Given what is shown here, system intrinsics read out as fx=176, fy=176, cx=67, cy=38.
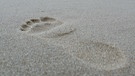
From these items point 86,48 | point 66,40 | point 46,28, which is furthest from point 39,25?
point 86,48

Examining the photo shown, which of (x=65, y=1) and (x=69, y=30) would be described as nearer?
(x=69, y=30)

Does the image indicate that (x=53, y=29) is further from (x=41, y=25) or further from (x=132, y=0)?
(x=132, y=0)

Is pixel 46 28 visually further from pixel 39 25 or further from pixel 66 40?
pixel 66 40

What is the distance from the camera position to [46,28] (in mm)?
1272

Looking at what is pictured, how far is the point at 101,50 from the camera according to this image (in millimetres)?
997

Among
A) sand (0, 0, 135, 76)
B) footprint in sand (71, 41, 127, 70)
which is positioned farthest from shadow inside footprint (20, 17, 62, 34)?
footprint in sand (71, 41, 127, 70)

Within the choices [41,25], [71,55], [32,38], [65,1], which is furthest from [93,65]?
[65,1]

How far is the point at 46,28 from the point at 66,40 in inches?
9.5

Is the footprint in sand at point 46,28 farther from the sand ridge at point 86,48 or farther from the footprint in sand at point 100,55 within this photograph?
the footprint in sand at point 100,55

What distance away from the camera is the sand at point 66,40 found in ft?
2.71

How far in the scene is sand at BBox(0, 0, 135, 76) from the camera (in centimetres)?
83

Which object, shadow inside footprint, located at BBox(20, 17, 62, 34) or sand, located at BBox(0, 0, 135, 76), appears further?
shadow inside footprint, located at BBox(20, 17, 62, 34)

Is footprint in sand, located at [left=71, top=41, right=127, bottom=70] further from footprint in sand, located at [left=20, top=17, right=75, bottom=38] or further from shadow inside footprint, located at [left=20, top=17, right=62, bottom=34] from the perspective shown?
shadow inside footprint, located at [left=20, top=17, right=62, bottom=34]

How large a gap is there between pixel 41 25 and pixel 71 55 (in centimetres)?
47
